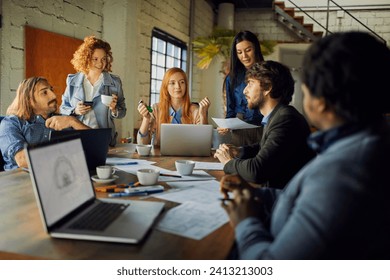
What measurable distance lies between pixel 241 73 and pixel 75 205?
84.1 inches

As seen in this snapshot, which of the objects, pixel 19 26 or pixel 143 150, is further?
pixel 19 26

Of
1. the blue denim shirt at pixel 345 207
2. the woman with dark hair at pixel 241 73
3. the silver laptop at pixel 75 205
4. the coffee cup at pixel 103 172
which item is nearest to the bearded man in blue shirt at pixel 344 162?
the blue denim shirt at pixel 345 207

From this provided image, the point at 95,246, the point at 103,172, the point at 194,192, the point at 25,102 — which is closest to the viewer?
the point at 95,246

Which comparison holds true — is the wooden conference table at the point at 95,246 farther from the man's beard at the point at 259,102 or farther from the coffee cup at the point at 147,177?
the man's beard at the point at 259,102

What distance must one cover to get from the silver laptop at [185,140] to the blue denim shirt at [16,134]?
69 cm

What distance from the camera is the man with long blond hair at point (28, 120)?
80.7 inches

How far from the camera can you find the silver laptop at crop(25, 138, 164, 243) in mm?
941

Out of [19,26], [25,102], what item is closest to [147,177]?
Result: [25,102]

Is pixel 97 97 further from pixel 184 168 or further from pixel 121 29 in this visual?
pixel 184 168

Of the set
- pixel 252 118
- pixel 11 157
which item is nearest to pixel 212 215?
pixel 11 157

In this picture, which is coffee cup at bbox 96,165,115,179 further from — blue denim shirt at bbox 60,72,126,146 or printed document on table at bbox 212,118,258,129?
blue denim shirt at bbox 60,72,126,146

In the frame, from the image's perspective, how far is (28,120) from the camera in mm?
2205

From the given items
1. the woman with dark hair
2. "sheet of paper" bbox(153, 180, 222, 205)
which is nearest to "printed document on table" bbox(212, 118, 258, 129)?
the woman with dark hair
